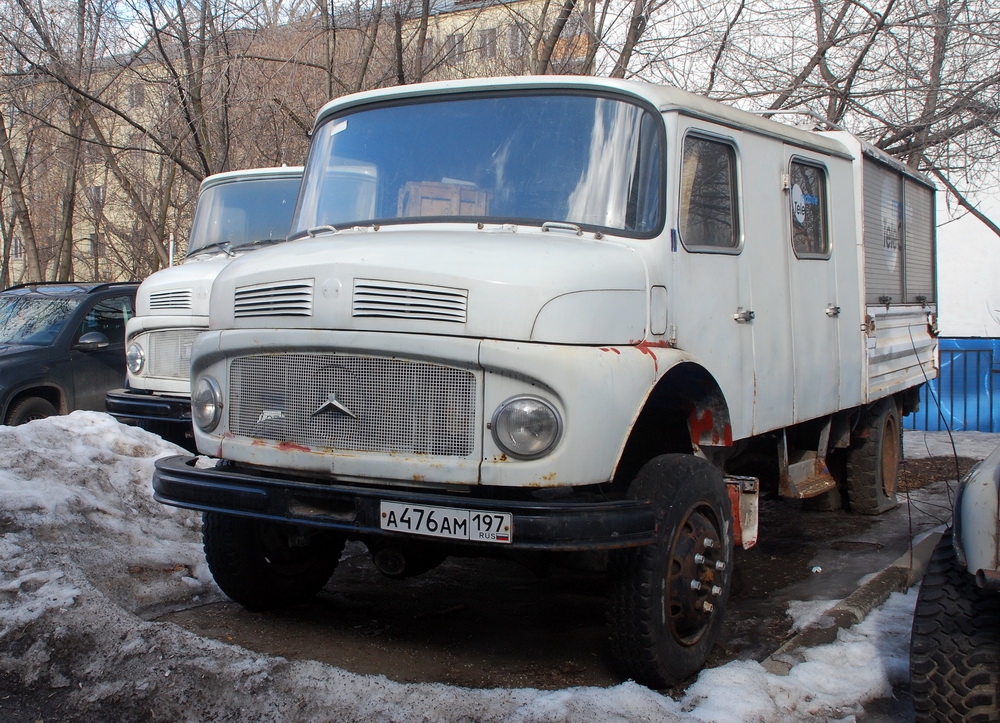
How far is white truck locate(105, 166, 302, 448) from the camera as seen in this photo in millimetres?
7914

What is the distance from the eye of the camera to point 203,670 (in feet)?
13.7

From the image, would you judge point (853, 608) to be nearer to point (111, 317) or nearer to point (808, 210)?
point (808, 210)

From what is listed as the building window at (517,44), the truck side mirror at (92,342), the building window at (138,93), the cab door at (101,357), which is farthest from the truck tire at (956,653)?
the building window at (138,93)

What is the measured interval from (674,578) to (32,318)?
27.2 ft

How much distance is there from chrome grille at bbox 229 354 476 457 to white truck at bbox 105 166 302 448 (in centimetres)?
361

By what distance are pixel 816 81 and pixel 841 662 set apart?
11356 millimetres

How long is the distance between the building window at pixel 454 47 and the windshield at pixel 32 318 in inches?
238

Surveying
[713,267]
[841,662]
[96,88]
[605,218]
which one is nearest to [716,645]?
[841,662]

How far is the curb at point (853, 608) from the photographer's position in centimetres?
451

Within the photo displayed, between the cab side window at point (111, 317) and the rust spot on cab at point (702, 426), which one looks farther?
the cab side window at point (111, 317)

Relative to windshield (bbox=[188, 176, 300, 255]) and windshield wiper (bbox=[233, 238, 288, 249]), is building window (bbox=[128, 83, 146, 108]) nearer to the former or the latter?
windshield (bbox=[188, 176, 300, 255])

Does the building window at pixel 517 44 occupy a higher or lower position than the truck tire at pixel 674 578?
higher

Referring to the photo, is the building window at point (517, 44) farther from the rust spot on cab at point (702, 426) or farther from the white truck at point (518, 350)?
the rust spot on cab at point (702, 426)

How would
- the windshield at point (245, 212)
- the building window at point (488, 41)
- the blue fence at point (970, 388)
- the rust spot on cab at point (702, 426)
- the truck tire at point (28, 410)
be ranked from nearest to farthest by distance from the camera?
the rust spot on cab at point (702, 426), the windshield at point (245, 212), the truck tire at point (28, 410), the blue fence at point (970, 388), the building window at point (488, 41)
